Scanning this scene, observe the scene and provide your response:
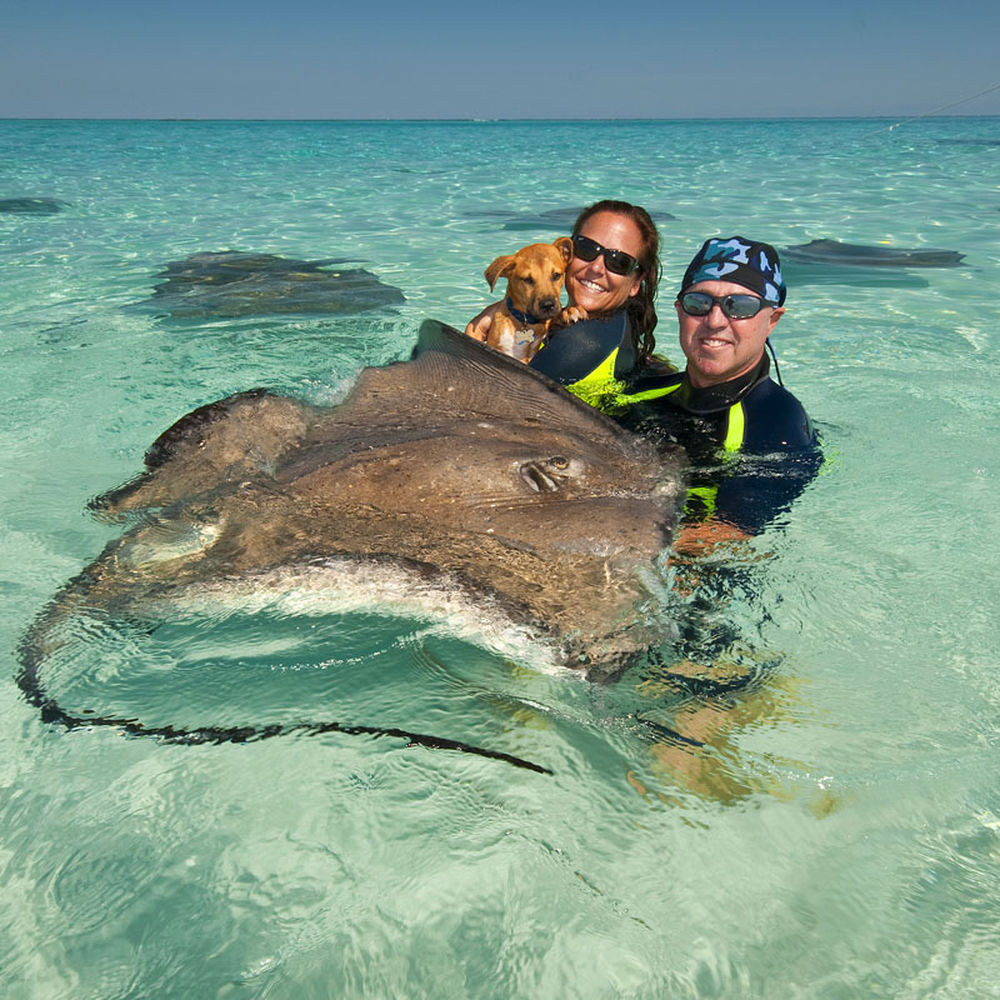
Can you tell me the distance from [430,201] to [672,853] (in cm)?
1920

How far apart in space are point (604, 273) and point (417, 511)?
268 cm

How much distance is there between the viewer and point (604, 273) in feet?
16.3

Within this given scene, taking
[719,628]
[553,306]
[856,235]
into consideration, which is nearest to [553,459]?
[719,628]

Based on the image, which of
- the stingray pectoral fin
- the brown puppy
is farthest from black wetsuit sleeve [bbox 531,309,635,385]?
the stingray pectoral fin

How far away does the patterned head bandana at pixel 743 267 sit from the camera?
3.88m

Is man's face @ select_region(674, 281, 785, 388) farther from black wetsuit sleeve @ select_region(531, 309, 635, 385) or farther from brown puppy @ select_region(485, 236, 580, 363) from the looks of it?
brown puppy @ select_region(485, 236, 580, 363)

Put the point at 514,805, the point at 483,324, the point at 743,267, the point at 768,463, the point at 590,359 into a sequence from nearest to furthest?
the point at 514,805 < the point at 768,463 < the point at 743,267 < the point at 590,359 < the point at 483,324

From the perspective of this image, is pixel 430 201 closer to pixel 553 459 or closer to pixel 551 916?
pixel 553 459

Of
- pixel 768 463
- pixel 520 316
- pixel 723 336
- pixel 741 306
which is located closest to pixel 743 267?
pixel 741 306

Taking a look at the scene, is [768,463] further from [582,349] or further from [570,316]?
[570,316]

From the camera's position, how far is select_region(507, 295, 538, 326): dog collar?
5.27 metres

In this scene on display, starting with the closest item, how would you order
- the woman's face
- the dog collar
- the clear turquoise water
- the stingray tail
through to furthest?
the clear turquoise water
the stingray tail
the woman's face
the dog collar

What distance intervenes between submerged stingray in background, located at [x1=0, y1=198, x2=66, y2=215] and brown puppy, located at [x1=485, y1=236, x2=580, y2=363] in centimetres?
1530

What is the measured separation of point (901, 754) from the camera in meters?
2.89
